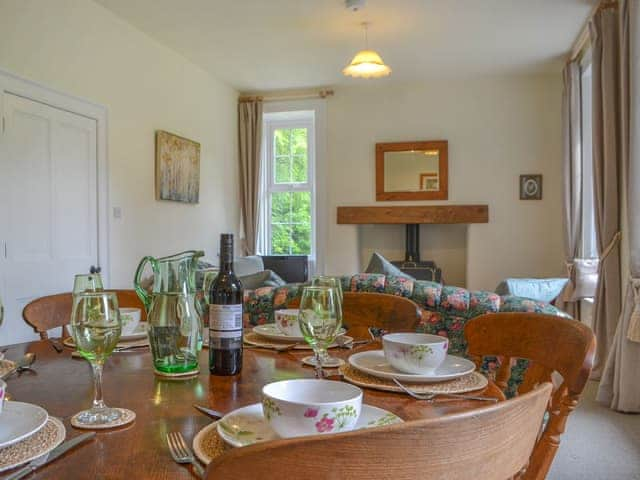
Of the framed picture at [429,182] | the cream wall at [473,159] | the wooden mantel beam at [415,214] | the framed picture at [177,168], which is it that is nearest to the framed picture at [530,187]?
the cream wall at [473,159]

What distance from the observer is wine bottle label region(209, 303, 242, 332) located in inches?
41.1

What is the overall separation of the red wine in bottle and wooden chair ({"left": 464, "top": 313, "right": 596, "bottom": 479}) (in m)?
0.57

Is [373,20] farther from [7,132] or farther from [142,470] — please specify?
Result: [142,470]

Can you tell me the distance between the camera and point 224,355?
3.53 feet

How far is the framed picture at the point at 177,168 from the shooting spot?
471 centimetres

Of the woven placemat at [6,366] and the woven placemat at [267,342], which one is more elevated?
the woven placemat at [6,366]

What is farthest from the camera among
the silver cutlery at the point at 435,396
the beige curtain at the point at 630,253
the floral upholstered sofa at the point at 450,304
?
the beige curtain at the point at 630,253

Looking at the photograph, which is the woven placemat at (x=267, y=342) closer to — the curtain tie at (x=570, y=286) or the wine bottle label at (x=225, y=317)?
the wine bottle label at (x=225, y=317)

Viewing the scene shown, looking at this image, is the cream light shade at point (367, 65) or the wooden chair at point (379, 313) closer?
the wooden chair at point (379, 313)

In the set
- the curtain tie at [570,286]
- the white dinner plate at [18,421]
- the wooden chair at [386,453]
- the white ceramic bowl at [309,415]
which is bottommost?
the curtain tie at [570,286]

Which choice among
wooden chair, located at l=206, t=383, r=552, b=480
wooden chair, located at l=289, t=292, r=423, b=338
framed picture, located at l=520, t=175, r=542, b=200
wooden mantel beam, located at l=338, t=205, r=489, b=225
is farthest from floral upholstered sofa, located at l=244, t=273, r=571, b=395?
framed picture, located at l=520, t=175, r=542, b=200

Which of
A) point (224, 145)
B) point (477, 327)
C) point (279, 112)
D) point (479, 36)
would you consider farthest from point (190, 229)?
point (477, 327)

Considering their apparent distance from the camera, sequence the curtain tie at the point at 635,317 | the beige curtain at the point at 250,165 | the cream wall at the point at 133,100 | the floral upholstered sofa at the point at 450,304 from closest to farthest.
→ the floral upholstered sofa at the point at 450,304, the curtain tie at the point at 635,317, the cream wall at the point at 133,100, the beige curtain at the point at 250,165

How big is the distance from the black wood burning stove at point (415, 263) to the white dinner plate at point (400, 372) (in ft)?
14.9
